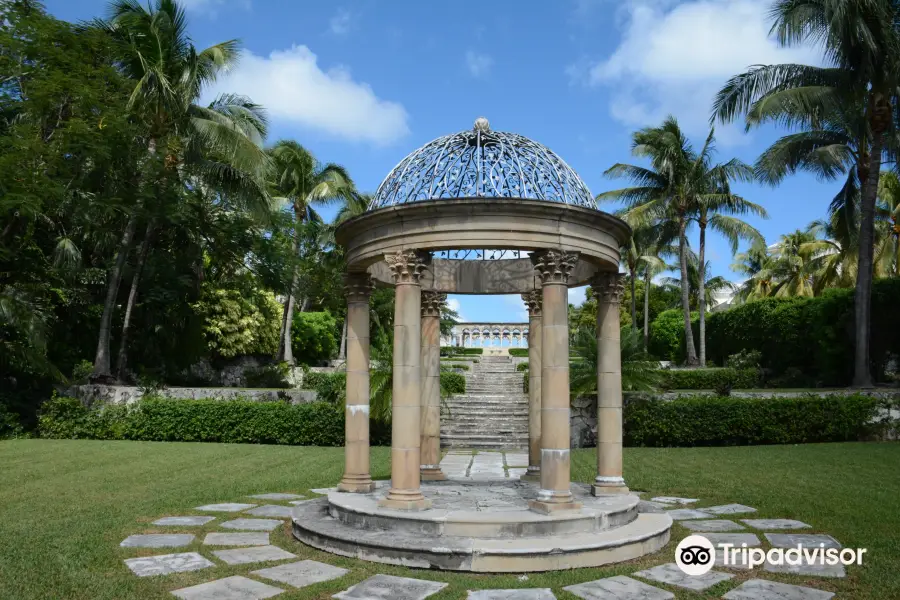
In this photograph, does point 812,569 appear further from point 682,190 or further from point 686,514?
point 682,190

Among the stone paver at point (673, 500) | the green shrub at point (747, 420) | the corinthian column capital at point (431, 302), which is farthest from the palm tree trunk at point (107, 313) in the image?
the stone paver at point (673, 500)

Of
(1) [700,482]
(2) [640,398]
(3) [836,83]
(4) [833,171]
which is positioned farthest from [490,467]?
(4) [833,171]

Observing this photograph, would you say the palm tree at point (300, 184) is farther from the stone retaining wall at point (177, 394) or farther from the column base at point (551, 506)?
the column base at point (551, 506)

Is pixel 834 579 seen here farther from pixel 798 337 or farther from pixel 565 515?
pixel 798 337

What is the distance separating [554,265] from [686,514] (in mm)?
4687

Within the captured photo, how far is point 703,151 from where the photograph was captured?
36500 mm

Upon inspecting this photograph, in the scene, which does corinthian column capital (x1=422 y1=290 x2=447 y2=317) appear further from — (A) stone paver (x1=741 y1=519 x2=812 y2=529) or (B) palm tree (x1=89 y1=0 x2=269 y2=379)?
(B) palm tree (x1=89 y1=0 x2=269 y2=379)

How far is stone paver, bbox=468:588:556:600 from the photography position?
658 centimetres

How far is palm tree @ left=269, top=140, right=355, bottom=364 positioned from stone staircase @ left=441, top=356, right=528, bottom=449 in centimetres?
1180

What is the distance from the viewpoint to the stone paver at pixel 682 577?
6974 millimetres

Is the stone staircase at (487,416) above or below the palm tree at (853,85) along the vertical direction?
below

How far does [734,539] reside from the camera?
892 centimetres

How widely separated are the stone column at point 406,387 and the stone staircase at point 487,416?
14.0 metres

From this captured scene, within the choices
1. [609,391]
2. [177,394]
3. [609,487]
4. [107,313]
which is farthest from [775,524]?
[107,313]
